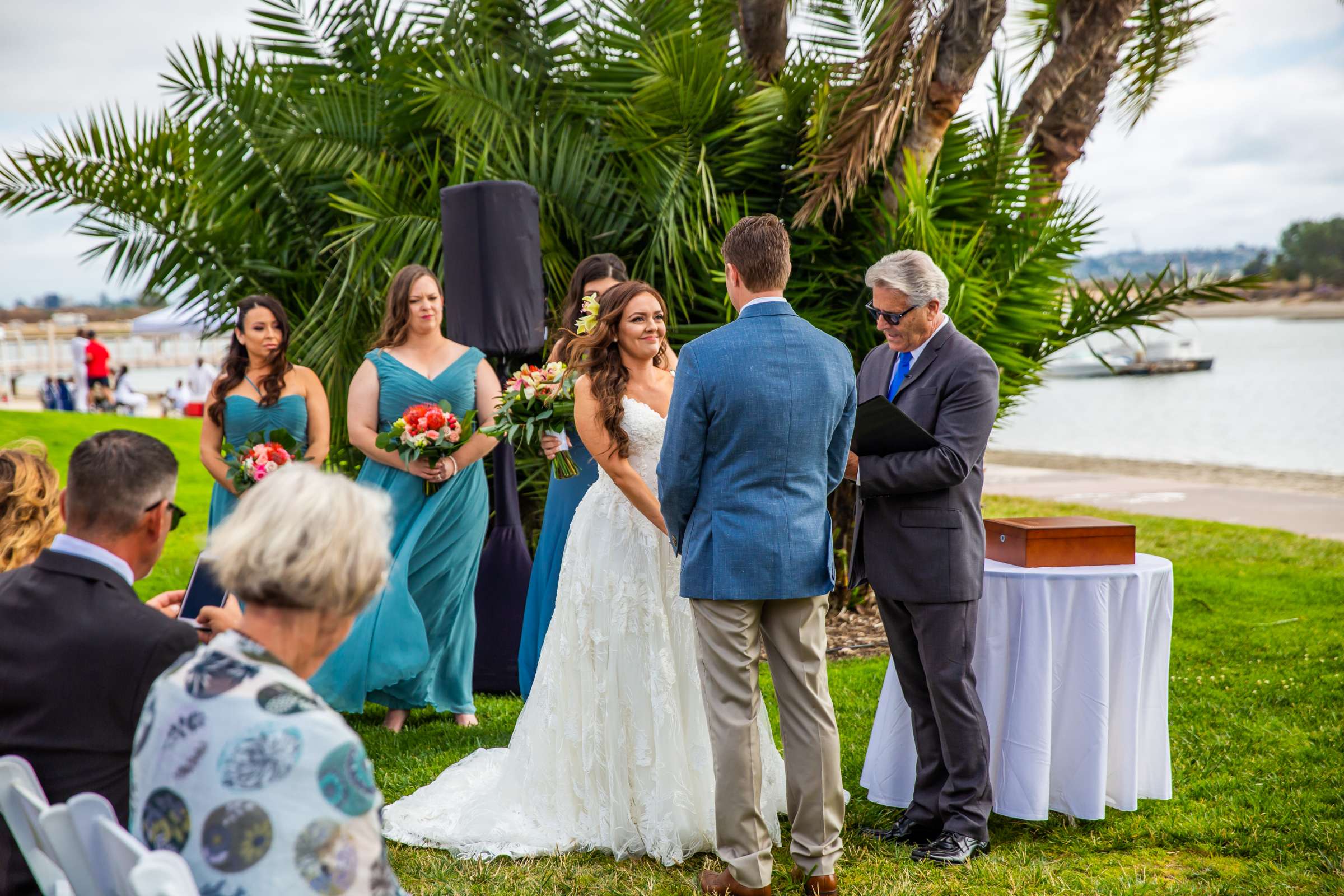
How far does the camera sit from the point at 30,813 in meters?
1.79

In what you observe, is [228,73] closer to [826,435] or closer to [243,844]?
[826,435]

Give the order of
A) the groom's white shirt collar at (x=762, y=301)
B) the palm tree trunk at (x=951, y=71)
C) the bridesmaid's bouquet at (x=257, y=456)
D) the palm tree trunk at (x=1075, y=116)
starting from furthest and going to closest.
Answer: the palm tree trunk at (x=1075, y=116) < the palm tree trunk at (x=951, y=71) < the bridesmaid's bouquet at (x=257, y=456) < the groom's white shirt collar at (x=762, y=301)

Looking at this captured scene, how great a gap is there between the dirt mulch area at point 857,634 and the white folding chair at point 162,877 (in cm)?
553

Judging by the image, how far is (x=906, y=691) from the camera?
13.1ft

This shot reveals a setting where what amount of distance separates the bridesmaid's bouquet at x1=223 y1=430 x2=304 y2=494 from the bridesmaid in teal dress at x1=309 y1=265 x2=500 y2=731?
0.35 meters

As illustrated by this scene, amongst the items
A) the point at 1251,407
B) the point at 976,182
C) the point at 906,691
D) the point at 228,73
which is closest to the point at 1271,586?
the point at 976,182

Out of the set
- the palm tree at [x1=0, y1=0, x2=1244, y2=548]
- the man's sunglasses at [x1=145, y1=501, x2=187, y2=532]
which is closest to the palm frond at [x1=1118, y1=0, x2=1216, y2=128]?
the palm tree at [x1=0, y1=0, x2=1244, y2=548]

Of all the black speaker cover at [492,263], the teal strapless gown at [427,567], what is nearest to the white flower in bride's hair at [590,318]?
the teal strapless gown at [427,567]

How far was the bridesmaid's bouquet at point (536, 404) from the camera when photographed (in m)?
4.75

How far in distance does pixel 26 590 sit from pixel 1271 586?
8435 millimetres

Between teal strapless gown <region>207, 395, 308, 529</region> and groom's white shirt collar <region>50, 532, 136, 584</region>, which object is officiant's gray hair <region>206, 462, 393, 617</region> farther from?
teal strapless gown <region>207, 395, 308, 529</region>

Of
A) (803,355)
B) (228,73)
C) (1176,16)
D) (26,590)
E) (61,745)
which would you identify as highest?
(1176,16)

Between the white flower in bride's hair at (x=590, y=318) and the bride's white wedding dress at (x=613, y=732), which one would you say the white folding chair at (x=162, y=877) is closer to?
the bride's white wedding dress at (x=613, y=732)

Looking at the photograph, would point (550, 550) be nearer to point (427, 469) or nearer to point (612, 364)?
point (427, 469)
